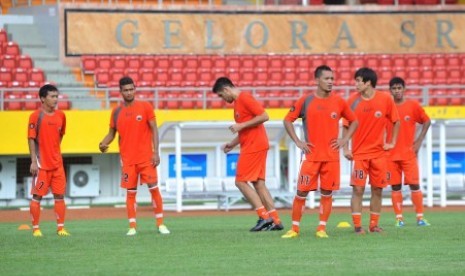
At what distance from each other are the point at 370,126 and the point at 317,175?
1.15 meters

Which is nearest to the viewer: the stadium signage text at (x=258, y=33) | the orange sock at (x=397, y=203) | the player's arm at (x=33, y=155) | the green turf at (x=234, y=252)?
the green turf at (x=234, y=252)

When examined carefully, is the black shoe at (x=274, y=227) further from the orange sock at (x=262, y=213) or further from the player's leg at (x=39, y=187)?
the player's leg at (x=39, y=187)

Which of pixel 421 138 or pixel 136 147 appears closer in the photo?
pixel 136 147

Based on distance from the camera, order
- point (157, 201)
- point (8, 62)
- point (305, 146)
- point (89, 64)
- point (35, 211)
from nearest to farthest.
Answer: point (305, 146)
point (157, 201)
point (35, 211)
point (8, 62)
point (89, 64)

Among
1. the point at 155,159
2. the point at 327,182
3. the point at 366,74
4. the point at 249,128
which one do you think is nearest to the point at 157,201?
the point at 155,159

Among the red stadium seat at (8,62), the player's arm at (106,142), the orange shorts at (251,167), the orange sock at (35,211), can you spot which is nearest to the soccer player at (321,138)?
the orange shorts at (251,167)

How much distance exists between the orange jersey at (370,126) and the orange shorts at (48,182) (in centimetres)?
404

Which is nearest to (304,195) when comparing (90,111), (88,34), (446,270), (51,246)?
(51,246)

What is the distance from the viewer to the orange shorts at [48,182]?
17281mm

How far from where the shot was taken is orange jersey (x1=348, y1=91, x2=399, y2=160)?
644 inches

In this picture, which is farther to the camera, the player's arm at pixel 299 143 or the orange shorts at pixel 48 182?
the orange shorts at pixel 48 182

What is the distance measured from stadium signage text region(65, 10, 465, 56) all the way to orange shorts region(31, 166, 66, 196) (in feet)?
62.7

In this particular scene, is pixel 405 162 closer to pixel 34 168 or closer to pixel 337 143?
pixel 337 143

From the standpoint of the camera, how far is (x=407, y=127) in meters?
19.5
